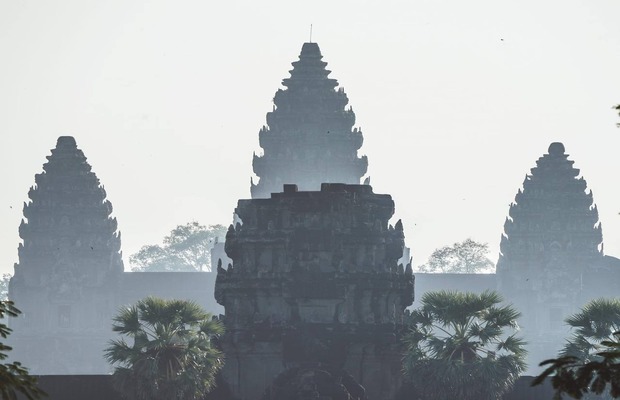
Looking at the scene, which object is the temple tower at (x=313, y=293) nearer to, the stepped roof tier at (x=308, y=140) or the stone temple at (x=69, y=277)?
the stepped roof tier at (x=308, y=140)

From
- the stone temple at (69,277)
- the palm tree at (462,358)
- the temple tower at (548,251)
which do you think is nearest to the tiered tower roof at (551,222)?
the temple tower at (548,251)

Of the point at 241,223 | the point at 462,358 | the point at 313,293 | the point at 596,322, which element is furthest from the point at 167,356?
the point at 241,223

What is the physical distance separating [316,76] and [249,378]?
319 feet

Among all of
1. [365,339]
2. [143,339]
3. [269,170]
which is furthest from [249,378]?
[269,170]

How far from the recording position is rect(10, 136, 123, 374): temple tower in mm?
177250

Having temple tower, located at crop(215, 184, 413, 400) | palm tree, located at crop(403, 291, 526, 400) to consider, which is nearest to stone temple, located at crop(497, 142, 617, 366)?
temple tower, located at crop(215, 184, 413, 400)

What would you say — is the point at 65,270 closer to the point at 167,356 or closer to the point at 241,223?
the point at 241,223

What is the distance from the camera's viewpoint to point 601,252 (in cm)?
18038

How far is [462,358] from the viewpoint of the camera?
250 feet

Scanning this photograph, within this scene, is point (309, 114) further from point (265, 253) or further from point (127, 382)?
point (127, 382)

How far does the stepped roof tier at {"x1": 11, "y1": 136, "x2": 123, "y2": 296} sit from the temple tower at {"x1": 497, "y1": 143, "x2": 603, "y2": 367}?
99.2 feet

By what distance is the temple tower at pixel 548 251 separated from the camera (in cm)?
17675

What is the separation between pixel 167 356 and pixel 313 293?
47.1ft

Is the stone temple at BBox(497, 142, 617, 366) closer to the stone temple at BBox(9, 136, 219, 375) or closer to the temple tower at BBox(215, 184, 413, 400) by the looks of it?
the stone temple at BBox(9, 136, 219, 375)
